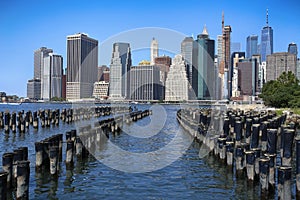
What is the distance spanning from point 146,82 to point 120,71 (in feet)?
52.0

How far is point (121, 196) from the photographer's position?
54.7 ft

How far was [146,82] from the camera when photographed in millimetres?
164625

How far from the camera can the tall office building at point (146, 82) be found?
5822 inches

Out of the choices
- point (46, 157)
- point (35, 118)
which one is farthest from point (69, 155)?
point (35, 118)

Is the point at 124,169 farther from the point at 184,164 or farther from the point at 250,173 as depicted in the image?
the point at 250,173

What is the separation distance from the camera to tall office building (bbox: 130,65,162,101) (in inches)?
5822

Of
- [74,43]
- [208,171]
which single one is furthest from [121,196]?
[74,43]

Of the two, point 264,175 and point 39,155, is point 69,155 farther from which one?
point 264,175

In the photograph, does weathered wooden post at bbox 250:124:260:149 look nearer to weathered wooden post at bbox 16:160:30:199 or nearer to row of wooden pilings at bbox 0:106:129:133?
weathered wooden post at bbox 16:160:30:199

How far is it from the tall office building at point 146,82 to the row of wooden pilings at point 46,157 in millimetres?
114805

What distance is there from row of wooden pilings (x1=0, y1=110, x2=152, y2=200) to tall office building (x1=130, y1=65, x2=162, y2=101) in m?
115

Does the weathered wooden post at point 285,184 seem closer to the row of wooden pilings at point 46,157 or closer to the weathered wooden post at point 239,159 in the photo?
the weathered wooden post at point 239,159

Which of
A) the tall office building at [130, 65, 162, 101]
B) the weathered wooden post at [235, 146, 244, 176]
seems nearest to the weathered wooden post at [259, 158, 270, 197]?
the weathered wooden post at [235, 146, 244, 176]

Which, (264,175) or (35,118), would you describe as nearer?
(264,175)
